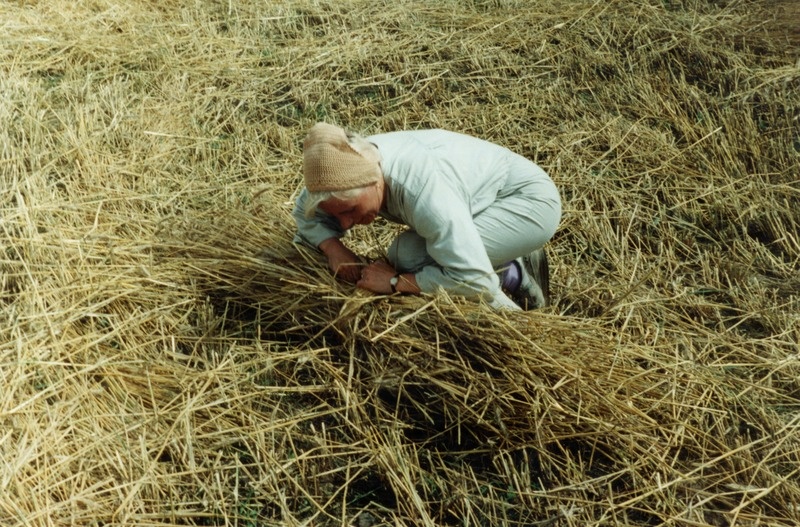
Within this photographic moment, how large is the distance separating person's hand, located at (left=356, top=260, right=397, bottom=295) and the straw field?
0.05 m

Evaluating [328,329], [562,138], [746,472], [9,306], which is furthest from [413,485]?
[562,138]

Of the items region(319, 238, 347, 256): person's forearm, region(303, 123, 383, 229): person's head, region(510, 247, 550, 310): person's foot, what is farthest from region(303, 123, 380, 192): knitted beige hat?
region(510, 247, 550, 310): person's foot

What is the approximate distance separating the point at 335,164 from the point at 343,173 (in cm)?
4

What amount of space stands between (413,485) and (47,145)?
2.62 metres

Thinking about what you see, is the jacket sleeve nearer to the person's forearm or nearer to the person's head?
the person's forearm

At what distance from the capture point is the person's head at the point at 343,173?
253 cm

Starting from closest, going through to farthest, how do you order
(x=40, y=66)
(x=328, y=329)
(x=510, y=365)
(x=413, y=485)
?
(x=413, y=485), (x=510, y=365), (x=328, y=329), (x=40, y=66)

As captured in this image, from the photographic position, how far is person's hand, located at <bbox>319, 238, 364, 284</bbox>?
2.91m

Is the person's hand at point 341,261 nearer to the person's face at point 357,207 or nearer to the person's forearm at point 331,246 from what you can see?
the person's forearm at point 331,246

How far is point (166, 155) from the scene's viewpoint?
4.08 meters

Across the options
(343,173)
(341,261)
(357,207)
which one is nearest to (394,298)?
(341,261)

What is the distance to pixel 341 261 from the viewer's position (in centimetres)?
291

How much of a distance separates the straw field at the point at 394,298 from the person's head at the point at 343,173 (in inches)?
14.4

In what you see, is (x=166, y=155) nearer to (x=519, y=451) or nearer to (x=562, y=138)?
(x=562, y=138)
